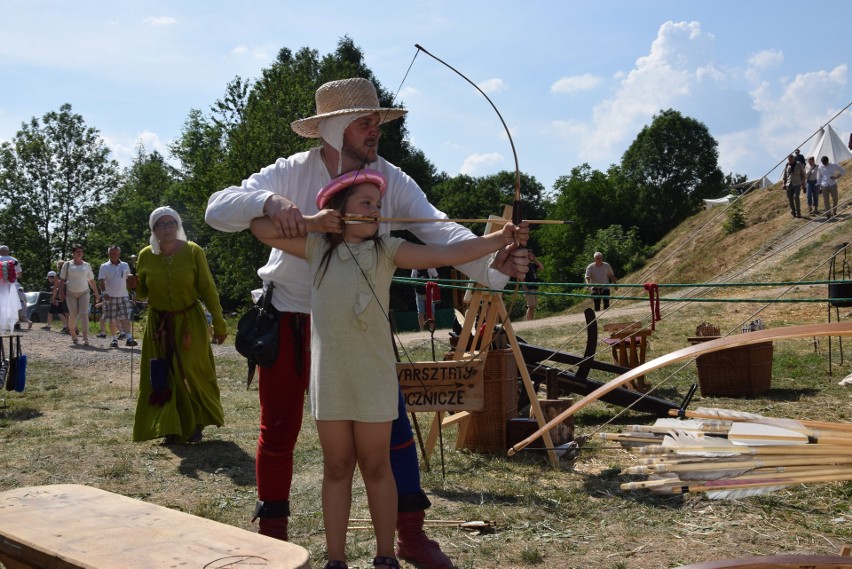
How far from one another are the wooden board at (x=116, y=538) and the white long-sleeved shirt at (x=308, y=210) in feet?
3.24

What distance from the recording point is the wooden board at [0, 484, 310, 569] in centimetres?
206

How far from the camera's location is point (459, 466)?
549 cm

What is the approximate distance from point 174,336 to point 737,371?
16.8 ft

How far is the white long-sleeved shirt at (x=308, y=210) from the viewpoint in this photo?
3.26m

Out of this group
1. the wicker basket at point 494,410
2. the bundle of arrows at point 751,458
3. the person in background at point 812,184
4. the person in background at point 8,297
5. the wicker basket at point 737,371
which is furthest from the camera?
the person in background at point 812,184

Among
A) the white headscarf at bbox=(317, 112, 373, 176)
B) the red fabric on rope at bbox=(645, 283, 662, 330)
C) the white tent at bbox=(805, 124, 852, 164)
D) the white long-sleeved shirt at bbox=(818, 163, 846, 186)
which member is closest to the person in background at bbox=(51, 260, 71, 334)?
the red fabric on rope at bbox=(645, 283, 662, 330)

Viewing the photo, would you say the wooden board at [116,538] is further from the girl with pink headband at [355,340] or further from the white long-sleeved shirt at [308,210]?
the white long-sleeved shirt at [308,210]

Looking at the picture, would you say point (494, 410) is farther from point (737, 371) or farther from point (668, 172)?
point (668, 172)

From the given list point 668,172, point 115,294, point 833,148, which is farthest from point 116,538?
point 668,172

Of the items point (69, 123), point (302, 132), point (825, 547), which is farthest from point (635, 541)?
point (69, 123)

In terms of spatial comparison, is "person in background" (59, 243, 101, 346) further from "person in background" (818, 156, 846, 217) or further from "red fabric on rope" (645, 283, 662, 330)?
"person in background" (818, 156, 846, 217)

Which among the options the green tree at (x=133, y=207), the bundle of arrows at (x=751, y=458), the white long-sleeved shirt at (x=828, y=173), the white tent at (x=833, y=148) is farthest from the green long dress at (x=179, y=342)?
the green tree at (x=133, y=207)

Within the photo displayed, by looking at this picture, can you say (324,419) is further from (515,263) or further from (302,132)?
(302,132)

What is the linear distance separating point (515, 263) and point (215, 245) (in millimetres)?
35423
